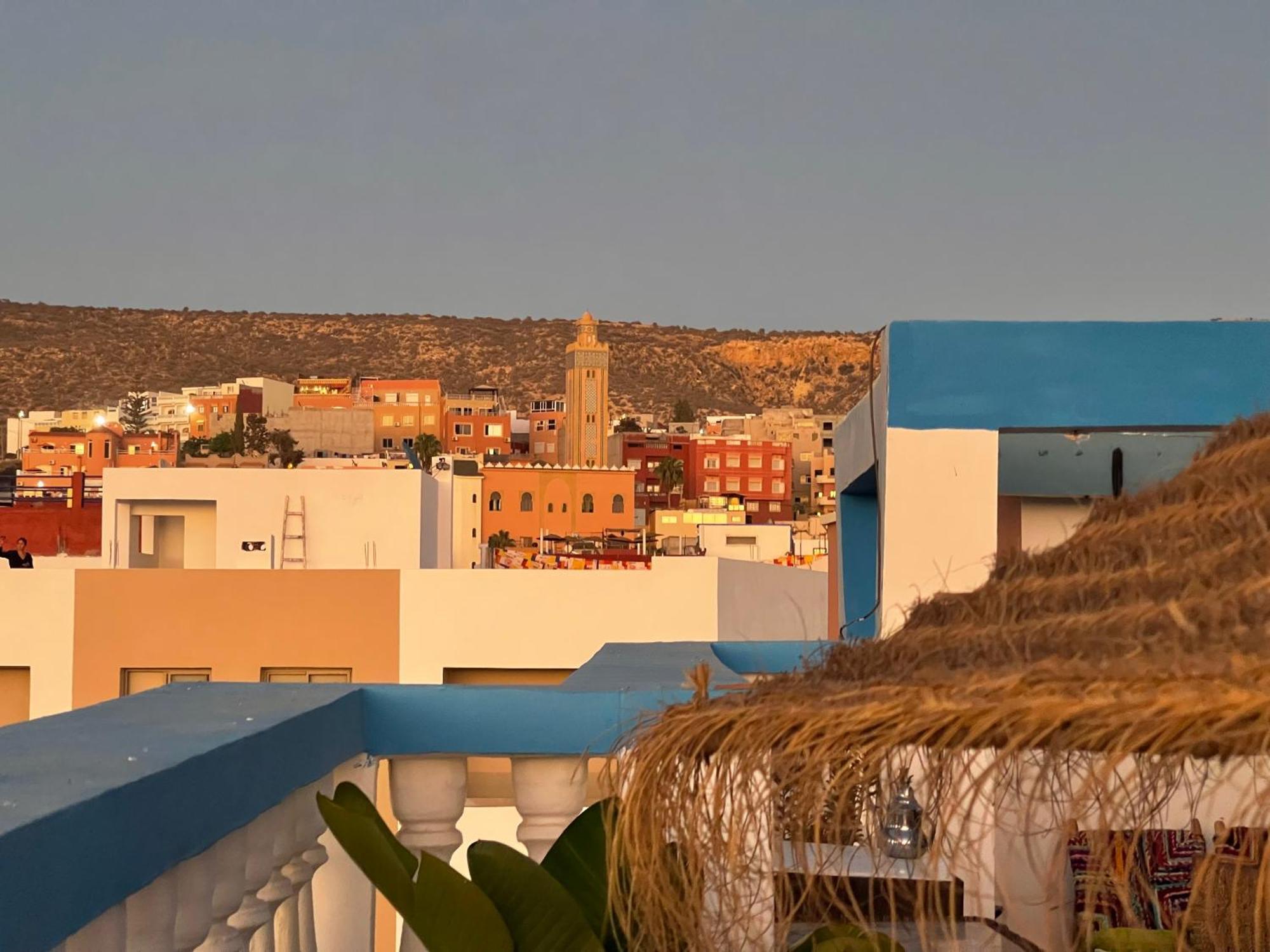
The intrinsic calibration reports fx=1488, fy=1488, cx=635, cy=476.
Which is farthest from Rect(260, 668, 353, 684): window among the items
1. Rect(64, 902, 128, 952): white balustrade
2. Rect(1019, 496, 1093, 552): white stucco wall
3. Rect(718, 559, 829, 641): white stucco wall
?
Rect(64, 902, 128, 952): white balustrade

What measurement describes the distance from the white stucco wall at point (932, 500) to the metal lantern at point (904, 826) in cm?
296

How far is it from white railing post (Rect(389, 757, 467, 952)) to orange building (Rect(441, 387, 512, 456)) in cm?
6230

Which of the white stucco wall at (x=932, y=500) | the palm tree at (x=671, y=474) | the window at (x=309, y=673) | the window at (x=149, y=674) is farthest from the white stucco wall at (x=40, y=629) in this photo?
the palm tree at (x=671, y=474)

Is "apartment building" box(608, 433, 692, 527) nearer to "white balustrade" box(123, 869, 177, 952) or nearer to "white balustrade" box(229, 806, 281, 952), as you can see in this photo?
"white balustrade" box(229, 806, 281, 952)

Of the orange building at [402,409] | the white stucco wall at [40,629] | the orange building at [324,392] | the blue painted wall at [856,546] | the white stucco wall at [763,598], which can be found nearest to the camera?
the blue painted wall at [856,546]

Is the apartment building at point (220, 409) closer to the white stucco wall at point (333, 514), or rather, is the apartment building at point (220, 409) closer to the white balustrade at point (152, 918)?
the white stucco wall at point (333, 514)

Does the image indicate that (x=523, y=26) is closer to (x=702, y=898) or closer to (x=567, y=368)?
(x=567, y=368)

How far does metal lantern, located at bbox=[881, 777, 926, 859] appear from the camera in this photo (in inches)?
48.3

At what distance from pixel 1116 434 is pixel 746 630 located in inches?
364

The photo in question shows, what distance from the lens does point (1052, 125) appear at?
21797 mm

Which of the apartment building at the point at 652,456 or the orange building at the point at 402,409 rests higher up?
the orange building at the point at 402,409

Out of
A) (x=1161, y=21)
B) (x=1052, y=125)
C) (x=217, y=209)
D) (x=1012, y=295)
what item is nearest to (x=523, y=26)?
(x=217, y=209)

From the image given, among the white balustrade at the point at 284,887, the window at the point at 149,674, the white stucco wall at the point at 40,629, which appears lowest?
the window at the point at 149,674

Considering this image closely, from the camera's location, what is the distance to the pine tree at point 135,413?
62.7 metres
